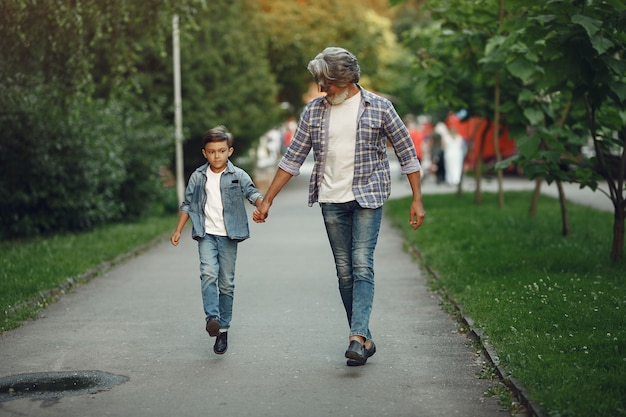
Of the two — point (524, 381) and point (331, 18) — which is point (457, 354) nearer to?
point (524, 381)

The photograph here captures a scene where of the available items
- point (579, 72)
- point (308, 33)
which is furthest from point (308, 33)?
point (579, 72)

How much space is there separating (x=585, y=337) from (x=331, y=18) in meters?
32.5

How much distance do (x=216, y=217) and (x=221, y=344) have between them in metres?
0.87

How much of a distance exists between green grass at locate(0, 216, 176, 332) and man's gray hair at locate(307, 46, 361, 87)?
3.61m

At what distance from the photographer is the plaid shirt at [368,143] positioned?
719 cm

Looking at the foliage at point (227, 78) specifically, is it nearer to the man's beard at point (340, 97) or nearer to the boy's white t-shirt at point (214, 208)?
the boy's white t-shirt at point (214, 208)

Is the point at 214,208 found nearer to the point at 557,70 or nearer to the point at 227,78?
the point at 557,70

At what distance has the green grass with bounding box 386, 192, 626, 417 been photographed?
245 inches

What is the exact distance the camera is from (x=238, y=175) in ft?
25.9

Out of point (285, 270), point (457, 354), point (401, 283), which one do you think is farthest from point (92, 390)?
point (285, 270)

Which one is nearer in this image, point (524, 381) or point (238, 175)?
point (524, 381)

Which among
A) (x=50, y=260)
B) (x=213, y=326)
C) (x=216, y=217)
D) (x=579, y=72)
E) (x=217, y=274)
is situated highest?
(x=579, y=72)

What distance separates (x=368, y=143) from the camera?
720 cm

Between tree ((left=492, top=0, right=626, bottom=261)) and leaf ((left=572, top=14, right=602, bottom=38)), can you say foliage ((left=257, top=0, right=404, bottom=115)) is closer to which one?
tree ((left=492, top=0, right=626, bottom=261))
